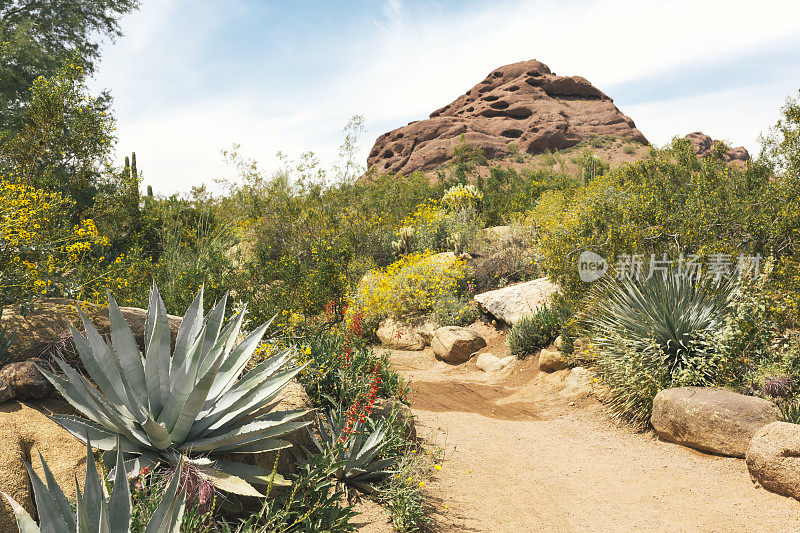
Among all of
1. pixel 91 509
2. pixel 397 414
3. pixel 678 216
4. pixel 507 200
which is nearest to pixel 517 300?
pixel 678 216

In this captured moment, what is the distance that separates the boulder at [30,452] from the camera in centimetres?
287

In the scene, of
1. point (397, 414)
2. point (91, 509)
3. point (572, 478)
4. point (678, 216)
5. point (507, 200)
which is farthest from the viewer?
point (507, 200)

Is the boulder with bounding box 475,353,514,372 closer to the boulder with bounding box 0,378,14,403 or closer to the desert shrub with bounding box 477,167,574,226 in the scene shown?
the desert shrub with bounding box 477,167,574,226

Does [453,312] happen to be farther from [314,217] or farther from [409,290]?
[314,217]

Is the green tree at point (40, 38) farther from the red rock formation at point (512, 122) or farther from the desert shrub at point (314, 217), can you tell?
the red rock formation at point (512, 122)

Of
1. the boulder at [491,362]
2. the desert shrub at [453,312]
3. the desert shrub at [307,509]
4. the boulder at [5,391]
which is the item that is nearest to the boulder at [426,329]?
the desert shrub at [453,312]

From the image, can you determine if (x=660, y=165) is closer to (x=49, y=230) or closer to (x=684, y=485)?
(x=684, y=485)

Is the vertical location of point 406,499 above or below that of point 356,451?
below

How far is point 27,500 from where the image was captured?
9.46 ft

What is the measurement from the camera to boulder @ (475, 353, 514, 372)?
33.6 ft

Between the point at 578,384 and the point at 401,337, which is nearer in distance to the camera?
the point at 578,384

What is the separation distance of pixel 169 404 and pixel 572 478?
14.0 ft

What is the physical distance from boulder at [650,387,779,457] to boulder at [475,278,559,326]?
4.58 meters

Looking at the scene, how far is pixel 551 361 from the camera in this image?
9078 millimetres
